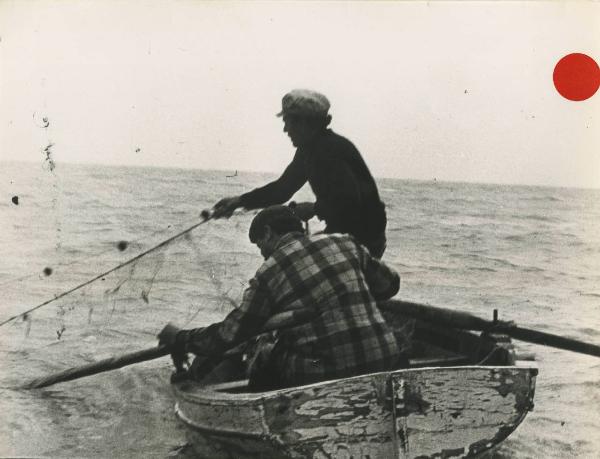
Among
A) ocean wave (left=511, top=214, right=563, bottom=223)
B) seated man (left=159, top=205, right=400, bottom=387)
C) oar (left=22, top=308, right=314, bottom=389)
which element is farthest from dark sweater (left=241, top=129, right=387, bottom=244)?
ocean wave (left=511, top=214, right=563, bottom=223)

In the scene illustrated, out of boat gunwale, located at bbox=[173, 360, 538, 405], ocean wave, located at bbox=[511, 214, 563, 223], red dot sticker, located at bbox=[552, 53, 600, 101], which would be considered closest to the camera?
boat gunwale, located at bbox=[173, 360, 538, 405]

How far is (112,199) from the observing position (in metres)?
10.4

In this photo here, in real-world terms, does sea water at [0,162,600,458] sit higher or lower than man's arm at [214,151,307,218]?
lower

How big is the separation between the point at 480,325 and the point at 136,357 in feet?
5.31

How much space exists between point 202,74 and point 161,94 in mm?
274

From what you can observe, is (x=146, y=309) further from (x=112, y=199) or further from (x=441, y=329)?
(x=441, y=329)

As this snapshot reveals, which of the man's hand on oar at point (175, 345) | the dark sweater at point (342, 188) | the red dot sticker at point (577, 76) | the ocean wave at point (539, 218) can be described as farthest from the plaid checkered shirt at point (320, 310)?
the ocean wave at point (539, 218)

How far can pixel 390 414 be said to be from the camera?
259 cm

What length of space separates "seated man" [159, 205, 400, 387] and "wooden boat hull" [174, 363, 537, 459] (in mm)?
95

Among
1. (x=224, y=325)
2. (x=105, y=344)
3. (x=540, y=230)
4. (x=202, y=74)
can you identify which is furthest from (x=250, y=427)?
(x=540, y=230)

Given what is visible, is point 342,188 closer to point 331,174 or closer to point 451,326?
point 331,174

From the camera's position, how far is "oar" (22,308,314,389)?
8.59 feet

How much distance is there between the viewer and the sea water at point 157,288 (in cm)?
405

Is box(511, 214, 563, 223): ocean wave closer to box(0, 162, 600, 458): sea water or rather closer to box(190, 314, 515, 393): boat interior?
box(0, 162, 600, 458): sea water
